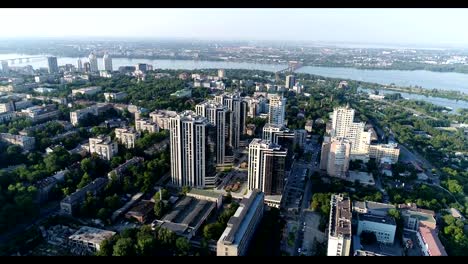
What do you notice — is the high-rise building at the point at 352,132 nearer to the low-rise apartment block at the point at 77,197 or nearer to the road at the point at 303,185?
the road at the point at 303,185

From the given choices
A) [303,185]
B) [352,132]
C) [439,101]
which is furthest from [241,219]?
[439,101]

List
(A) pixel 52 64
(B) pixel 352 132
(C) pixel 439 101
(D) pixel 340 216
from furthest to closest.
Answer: (A) pixel 52 64, (C) pixel 439 101, (B) pixel 352 132, (D) pixel 340 216

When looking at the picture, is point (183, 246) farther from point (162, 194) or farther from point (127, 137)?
point (127, 137)

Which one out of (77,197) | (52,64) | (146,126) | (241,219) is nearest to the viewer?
(241,219)
